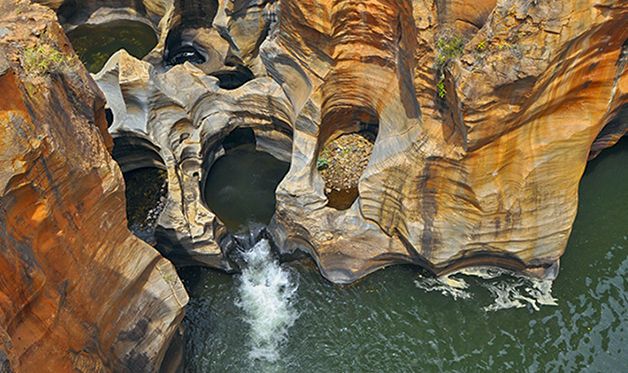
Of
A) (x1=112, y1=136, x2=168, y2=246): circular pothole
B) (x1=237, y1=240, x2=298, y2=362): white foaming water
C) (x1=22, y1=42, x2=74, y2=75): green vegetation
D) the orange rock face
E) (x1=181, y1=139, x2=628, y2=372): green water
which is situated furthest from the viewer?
(x1=112, y1=136, x2=168, y2=246): circular pothole

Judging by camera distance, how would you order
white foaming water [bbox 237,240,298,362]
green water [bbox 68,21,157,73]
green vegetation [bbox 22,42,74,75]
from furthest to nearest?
green water [bbox 68,21,157,73] → white foaming water [bbox 237,240,298,362] → green vegetation [bbox 22,42,74,75]

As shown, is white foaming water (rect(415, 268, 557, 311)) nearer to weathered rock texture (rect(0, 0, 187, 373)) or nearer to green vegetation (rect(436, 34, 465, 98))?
green vegetation (rect(436, 34, 465, 98))

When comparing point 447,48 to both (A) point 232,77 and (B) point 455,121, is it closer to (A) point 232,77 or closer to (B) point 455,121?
(B) point 455,121

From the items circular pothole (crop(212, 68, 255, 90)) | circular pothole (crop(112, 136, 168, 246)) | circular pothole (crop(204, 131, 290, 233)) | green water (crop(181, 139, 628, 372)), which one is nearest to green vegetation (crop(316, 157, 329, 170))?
circular pothole (crop(204, 131, 290, 233))

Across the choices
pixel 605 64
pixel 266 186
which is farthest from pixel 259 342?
pixel 605 64

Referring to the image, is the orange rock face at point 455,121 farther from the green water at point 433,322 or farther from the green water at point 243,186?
the green water at point 243,186

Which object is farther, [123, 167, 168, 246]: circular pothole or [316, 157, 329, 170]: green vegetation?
[316, 157, 329, 170]: green vegetation

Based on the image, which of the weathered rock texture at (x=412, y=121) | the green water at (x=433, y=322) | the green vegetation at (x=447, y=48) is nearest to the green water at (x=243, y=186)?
the weathered rock texture at (x=412, y=121)
